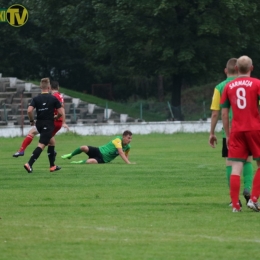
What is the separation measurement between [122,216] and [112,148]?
10176 millimetres

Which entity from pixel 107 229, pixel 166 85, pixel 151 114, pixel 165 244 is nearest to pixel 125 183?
pixel 107 229

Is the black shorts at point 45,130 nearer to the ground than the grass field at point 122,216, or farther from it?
farther from it

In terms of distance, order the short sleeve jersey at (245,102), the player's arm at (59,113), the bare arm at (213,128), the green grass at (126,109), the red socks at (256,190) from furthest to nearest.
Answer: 1. the green grass at (126,109)
2. the player's arm at (59,113)
3. the bare arm at (213,128)
4. the red socks at (256,190)
5. the short sleeve jersey at (245,102)

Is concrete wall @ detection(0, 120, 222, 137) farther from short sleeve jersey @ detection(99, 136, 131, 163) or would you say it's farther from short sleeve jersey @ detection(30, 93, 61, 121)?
short sleeve jersey @ detection(30, 93, 61, 121)

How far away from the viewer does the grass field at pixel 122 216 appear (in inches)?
328

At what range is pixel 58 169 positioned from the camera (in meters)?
18.9

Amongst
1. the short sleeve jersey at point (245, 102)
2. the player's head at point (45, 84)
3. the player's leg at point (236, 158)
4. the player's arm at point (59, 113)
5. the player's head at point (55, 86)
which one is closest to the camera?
the short sleeve jersey at point (245, 102)

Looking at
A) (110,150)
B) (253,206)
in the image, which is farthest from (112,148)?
(253,206)

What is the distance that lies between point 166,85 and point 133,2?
15.8 metres

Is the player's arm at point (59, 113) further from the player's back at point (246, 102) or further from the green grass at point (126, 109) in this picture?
the green grass at point (126, 109)

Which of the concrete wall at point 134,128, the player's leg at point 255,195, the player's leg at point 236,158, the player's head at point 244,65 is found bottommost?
the concrete wall at point 134,128

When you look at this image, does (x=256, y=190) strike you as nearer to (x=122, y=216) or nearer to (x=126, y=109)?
(x=122, y=216)

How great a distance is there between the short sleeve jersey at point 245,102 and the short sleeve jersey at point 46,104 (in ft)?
24.5

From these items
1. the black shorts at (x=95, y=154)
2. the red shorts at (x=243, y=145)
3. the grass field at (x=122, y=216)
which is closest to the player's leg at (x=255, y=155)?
the red shorts at (x=243, y=145)
